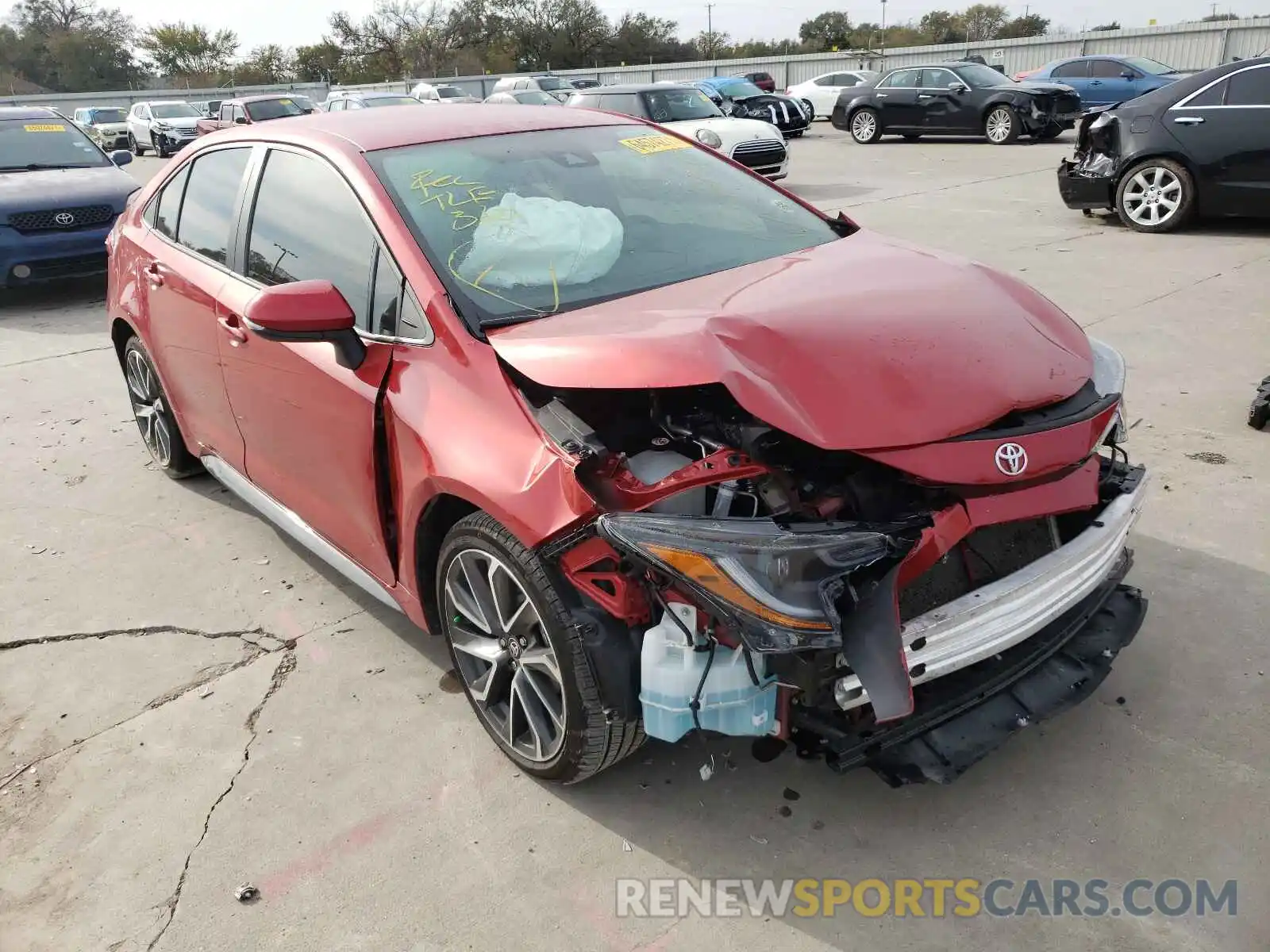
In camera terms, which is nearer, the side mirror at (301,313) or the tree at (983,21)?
the side mirror at (301,313)

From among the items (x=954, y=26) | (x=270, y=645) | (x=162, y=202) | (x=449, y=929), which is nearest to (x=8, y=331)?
(x=162, y=202)

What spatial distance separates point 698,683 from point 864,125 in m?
19.6

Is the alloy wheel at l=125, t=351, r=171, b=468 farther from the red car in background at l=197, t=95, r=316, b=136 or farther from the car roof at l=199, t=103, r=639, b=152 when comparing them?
the red car in background at l=197, t=95, r=316, b=136

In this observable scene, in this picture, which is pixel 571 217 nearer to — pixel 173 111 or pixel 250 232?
pixel 250 232

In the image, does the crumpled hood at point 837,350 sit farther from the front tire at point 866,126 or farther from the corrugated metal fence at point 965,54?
the corrugated metal fence at point 965,54

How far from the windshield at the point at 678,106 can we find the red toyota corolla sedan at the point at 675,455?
1047 cm

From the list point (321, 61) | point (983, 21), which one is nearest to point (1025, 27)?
point (983, 21)

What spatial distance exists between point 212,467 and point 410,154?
1.85 meters

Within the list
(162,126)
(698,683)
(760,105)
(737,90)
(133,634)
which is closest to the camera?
(698,683)

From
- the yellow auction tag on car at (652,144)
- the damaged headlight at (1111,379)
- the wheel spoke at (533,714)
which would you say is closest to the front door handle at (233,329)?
the yellow auction tag on car at (652,144)

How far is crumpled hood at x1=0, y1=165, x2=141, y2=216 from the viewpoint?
8680 mm

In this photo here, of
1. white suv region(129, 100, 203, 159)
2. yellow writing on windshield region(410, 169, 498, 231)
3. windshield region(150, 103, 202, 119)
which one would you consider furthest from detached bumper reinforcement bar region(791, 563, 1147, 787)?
windshield region(150, 103, 202, 119)

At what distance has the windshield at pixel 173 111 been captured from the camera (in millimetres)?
26391

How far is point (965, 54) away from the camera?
3581cm
